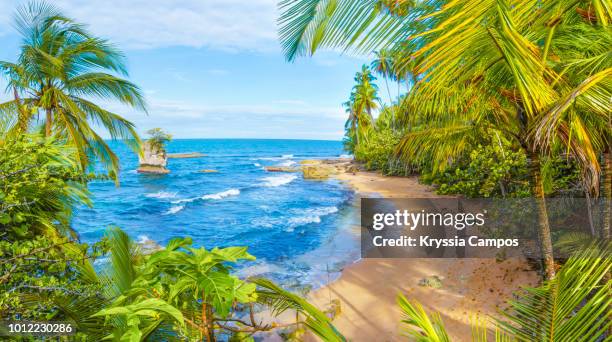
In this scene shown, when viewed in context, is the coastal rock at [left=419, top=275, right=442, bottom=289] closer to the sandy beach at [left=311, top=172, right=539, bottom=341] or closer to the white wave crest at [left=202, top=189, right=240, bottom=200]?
the sandy beach at [left=311, top=172, right=539, bottom=341]

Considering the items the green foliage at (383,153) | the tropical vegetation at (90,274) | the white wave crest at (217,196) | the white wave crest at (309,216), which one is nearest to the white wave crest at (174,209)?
the white wave crest at (217,196)

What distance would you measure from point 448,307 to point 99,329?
24.6ft

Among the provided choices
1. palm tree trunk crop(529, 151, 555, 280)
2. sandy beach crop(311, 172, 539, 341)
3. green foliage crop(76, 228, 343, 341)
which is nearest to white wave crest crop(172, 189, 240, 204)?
sandy beach crop(311, 172, 539, 341)

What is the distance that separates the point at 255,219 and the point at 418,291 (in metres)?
16.1

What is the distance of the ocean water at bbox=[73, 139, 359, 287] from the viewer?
1467cm

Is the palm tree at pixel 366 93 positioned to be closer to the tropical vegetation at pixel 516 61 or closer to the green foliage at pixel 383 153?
the green foliage at pixel 383 153

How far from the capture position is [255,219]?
23.7 meters

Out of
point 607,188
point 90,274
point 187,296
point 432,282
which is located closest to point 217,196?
point 432,282

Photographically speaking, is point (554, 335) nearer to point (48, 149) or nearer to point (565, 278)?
point (565, 278)

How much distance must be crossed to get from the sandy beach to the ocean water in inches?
66.4

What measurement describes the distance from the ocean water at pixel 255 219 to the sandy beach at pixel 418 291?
1.69 meters

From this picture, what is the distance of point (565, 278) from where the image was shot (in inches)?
98.8

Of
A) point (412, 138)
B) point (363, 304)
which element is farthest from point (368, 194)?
point (412, 138)

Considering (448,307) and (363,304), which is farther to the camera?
(363,304)
